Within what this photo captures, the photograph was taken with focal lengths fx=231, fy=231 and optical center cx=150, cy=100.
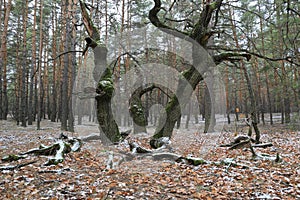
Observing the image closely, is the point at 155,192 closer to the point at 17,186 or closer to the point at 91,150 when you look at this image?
the point at 17,186

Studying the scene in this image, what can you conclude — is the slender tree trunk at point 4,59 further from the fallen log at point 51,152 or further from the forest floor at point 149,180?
the forest floor at point 149,180

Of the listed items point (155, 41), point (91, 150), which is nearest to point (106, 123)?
point (91, 150)

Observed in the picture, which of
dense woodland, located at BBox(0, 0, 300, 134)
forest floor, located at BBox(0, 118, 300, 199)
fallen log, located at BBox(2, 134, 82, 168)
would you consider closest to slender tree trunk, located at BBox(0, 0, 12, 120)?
dense woodland, located at BBox(0, 0, 300, 134)

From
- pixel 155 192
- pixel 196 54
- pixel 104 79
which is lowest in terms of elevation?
pixel 155 192

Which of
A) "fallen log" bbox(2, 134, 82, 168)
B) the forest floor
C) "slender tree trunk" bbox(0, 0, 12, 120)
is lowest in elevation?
the forest floor

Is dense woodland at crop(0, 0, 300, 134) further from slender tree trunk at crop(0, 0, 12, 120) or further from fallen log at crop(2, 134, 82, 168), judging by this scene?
fallen log at crop(2, 134, 82, 168)

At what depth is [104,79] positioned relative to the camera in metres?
8.56

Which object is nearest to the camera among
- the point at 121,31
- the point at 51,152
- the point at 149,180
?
the point at 149,180

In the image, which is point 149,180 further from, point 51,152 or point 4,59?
point 4,59

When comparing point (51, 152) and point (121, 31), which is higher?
point (121, 31)

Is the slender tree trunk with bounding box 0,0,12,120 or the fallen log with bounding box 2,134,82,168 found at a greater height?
the slender tree trunk with bounding box 0,0,12,120

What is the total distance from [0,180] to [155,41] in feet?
78.7

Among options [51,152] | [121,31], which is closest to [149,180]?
[51,152]

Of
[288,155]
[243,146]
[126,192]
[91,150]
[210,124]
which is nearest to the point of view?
[126,192]
